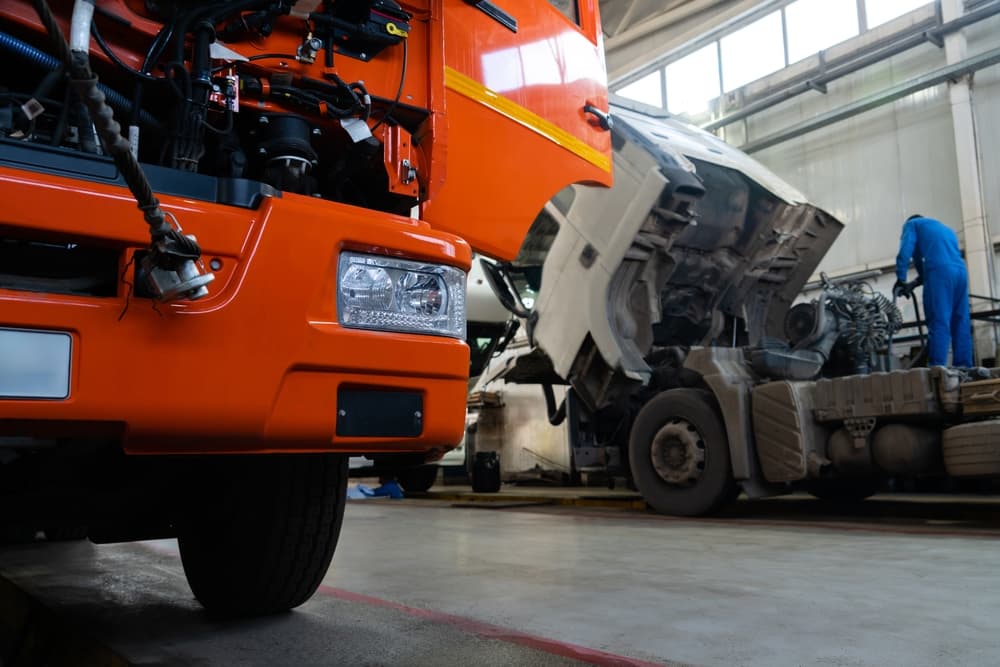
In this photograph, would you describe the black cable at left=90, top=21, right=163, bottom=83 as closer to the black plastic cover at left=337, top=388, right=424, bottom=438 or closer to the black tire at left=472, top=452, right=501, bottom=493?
the black plastic cover at left=337, top=388, right=424, bottom=438

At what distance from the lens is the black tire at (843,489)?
5.66 metres

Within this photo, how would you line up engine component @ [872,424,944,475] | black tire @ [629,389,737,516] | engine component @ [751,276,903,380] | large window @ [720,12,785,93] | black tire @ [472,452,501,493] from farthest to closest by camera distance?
large window @ [720,12,785,93], black tire @ [472,452,501,493], engine component @ [751,276,903,380], black tire @ [629,389,737,516], engine component @ [872,424,944,475]

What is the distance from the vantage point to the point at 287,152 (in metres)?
1.50

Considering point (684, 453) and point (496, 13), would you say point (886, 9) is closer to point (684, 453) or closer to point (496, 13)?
point (684, 453)

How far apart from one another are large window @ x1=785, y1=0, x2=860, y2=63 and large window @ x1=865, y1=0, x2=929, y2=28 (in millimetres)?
187

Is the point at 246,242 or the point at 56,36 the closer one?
the point at 56,36

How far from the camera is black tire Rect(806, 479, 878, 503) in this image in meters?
5.66

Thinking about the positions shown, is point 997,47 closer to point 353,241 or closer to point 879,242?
point 879,242

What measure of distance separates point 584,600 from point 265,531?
948mm

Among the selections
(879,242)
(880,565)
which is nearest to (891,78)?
(879,242)

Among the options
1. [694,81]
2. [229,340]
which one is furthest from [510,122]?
[694,81]

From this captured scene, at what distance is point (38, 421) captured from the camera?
43.2 inches

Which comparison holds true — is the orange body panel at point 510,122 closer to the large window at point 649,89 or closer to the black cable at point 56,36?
the black cable at point 56,36

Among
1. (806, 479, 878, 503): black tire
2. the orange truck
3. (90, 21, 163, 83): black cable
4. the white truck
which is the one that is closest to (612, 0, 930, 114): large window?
the white truck
